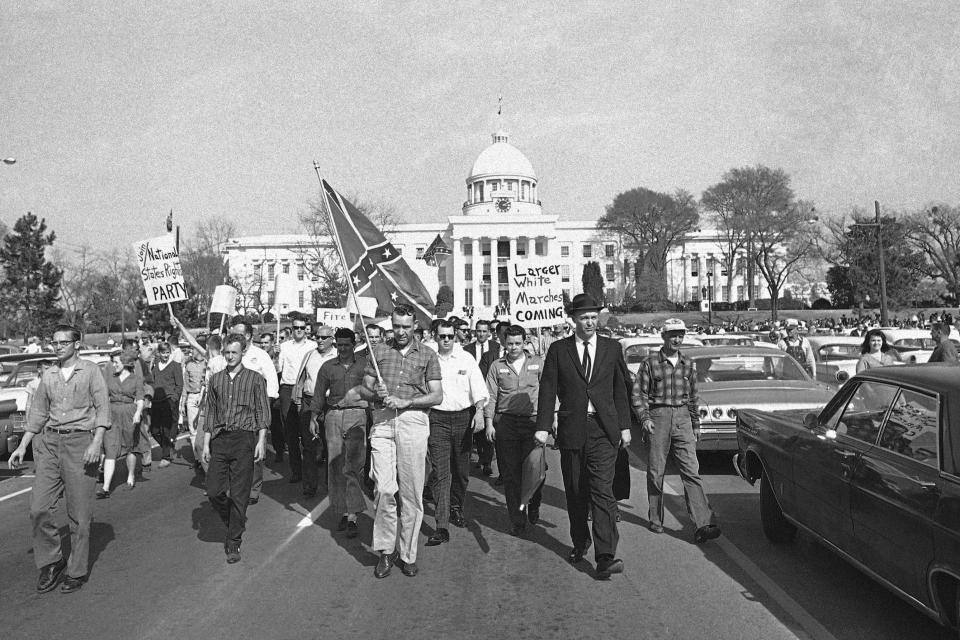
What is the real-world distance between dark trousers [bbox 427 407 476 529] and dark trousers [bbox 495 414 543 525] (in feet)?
1.14

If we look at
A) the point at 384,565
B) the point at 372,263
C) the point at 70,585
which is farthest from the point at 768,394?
the point at 70,585

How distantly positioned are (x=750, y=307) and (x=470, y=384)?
230ft

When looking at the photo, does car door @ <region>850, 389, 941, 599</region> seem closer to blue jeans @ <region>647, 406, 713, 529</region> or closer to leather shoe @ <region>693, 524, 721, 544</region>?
leather shoe @ <region>693, 524, 721, 544</region>

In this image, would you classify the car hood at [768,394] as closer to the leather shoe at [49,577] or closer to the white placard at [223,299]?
the leather shoe at [49,577]

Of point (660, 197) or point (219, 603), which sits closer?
point (219, 603)

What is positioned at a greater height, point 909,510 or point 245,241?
point 245,241

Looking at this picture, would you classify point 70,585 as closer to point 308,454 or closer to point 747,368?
point 308,454

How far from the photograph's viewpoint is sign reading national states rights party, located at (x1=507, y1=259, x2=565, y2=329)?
14.2 m

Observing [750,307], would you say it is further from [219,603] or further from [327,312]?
[219,603]

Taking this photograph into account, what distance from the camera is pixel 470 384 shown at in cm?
720

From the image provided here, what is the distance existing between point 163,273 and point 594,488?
10688 mm

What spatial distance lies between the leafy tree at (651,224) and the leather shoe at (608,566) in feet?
236

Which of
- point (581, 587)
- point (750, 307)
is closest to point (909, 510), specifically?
point (581, 587)

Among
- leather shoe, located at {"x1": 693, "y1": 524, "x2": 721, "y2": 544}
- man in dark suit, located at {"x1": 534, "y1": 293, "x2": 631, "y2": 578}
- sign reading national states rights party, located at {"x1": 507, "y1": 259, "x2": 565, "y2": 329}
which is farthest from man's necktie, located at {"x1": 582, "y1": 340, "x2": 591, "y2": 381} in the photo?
sign reading national states rights party, located at {"x1": 507, "y1": 259, "x2": 565, "y2": 329}
